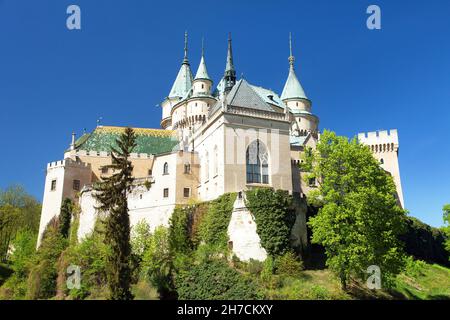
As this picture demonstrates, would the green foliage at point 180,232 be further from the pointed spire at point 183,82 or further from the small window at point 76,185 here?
the pointed spire at point 183,82

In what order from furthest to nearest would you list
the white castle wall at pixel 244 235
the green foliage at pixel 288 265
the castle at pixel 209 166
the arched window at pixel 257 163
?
the arched window at pixel 257 163, the castle at pixel 209 166, the white castle wall at pixel 244 235, the green foliage at pixel 288 265

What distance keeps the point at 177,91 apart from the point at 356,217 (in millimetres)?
48719

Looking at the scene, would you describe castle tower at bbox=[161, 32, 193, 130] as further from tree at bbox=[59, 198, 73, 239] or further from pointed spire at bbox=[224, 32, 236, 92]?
tree at bbox=[59, 198, 73, 239]

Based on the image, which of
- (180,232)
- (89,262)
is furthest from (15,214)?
(180,232)

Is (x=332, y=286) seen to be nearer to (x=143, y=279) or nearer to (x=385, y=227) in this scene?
(x=385, y=227)

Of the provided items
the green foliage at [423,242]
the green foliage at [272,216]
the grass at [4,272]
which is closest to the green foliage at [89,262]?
the grass at [4,272]

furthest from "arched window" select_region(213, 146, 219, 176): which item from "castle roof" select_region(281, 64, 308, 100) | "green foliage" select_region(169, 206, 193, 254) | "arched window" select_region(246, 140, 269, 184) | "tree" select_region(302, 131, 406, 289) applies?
"castle roof" select_region(281, 64, 308, 100)

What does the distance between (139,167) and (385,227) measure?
32214 millimetres

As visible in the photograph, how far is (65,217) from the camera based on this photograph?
5128 cm

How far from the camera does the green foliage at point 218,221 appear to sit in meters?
40.3

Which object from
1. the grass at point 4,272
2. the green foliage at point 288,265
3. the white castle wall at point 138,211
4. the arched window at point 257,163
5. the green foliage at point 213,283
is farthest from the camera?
the grass at point 4,272

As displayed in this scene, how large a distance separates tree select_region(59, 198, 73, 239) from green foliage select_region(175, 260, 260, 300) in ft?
63.9

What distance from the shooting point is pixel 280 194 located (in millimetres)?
40188

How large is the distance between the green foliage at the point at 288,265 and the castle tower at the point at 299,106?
3693 cm
